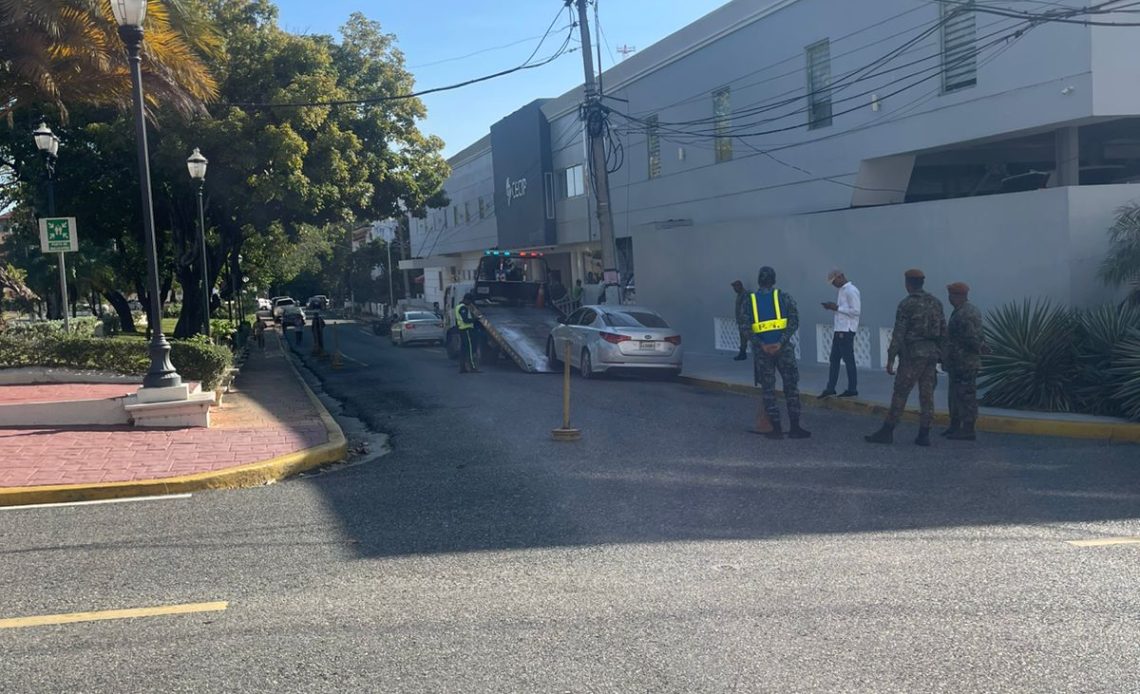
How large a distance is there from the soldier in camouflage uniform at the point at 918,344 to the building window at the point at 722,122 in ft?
49.8

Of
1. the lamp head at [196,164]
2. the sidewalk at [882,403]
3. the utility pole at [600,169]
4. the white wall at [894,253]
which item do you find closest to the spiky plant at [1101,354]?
the sidewalk at [882,403]

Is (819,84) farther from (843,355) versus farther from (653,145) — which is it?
(843,355)

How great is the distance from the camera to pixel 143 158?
12734mm

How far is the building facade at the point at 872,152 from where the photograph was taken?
1555 cm

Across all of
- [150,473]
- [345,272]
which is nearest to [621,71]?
[150,473]

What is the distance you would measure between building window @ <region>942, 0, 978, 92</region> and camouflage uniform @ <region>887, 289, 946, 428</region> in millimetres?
8747

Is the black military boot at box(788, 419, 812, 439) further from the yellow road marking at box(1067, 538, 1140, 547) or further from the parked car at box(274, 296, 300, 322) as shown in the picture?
the parked car at box(274, 296, 300, 322)

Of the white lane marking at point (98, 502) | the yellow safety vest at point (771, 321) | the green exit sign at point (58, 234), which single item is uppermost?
the green exit sign at point (58, 234)

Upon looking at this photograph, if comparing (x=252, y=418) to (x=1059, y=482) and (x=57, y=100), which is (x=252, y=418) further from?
(x=1059, y=482)

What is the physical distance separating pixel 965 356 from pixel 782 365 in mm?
1910

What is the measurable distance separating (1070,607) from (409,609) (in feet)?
11.5

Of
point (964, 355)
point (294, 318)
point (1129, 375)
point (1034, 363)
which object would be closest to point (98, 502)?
point (964, 355)

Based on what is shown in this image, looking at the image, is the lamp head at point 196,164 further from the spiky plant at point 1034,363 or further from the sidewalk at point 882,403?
the spiky plant at point 1034,363

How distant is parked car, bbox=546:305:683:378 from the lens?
19000mm
